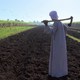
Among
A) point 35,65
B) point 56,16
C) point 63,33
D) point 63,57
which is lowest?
point 35,65

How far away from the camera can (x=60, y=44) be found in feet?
23.9

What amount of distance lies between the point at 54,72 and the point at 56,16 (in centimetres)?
155

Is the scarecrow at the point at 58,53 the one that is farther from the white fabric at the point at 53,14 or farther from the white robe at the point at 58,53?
the white fabric at the point at 53,14

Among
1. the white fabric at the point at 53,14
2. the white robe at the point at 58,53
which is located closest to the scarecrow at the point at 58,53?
the white robe at the point at 58,53

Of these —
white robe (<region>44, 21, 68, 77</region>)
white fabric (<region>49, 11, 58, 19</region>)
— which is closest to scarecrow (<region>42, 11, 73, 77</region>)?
white robe (<region>44, 21, 68, 77</region>)

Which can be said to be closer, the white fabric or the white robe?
the white fabric

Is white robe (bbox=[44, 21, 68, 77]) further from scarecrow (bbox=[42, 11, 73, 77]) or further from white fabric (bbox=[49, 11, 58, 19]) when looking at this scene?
white fabric (bbox=[49, 11, 58, 19])

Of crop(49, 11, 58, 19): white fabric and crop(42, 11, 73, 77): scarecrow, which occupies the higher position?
crop(49, 11, 58, 19): white fabric

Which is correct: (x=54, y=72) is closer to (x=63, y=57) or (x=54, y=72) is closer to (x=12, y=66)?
(x=63, y=57)

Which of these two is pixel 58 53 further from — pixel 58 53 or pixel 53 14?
pixel 53 14

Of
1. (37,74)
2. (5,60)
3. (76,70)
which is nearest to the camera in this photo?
(37,74)

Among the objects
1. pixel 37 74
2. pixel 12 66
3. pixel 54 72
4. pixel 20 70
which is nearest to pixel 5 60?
pixel 12 66

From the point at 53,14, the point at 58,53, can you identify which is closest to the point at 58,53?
the point at 58,53

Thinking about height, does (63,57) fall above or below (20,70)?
above
